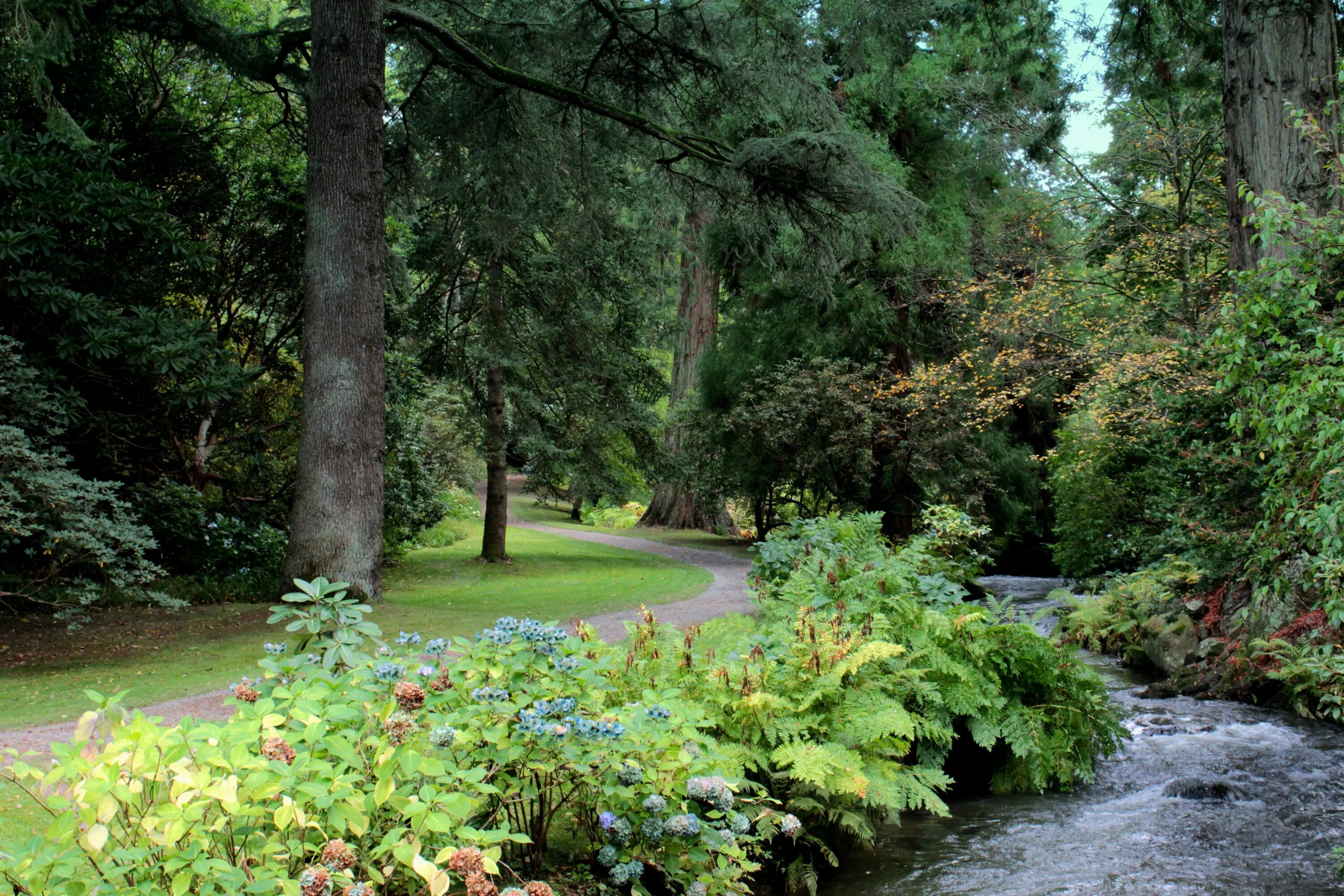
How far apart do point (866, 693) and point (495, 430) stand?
38.4 ft

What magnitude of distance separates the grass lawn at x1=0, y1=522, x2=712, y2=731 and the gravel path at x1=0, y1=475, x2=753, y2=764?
0.71 feet

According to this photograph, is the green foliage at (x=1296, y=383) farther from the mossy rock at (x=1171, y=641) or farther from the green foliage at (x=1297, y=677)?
the mossy rock at (x=1171, y=641)

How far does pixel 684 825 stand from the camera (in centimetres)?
310

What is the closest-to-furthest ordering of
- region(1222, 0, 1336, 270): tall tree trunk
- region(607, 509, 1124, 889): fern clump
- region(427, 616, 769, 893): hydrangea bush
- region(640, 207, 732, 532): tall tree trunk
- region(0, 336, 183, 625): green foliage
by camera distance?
region(427, 616, 769, 893): hydrangea bush → region(607, 509, 1124, 889): fern clump → region(0, 336, 183, 625): green foliage → region(1222, 0, 1336, 270): tall tree trunk → region(640, 207, 732, 532): tall tree trunk

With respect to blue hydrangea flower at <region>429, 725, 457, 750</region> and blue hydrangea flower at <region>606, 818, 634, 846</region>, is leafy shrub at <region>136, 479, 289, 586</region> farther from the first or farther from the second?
blue hydrangea flower at <region>429, 725, 457, 750</region>

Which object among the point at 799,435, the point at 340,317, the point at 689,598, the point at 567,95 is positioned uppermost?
the point at 567,95

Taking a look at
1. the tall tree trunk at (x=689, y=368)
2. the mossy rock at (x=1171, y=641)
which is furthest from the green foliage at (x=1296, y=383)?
the tall tree trunk at (x=689, y=368)

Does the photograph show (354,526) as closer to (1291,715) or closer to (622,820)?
(622,820)

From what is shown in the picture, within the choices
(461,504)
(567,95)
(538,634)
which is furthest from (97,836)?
(461,504)

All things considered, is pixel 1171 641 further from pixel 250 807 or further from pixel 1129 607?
pixel 250 807

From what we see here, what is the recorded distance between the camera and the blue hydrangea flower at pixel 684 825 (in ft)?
10.2

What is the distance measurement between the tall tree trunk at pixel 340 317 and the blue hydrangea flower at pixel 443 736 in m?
6.38

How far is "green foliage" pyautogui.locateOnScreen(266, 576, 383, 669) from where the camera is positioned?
10.7ft

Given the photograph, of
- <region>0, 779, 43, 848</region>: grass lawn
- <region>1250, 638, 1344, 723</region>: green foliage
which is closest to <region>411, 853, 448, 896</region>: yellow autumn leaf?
<region>0, 779, 43, 848</region>: grass lawn
